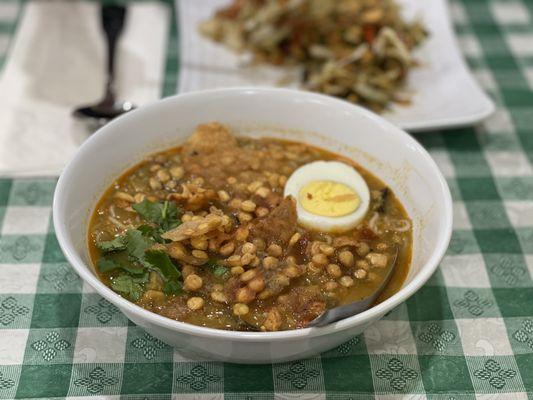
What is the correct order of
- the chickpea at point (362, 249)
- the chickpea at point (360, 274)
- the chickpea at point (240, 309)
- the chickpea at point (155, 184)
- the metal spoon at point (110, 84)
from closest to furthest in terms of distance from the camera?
the chickpea at point (240, 309) → the chickpea at point (360, 274) → the chickpea at point (362, 249) → the chickpea at point (155, 184) → the metal spoon at point (110, 84)

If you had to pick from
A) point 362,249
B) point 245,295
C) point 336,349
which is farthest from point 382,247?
point 245,295

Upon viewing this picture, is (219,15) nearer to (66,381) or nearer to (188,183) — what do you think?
(188,183)

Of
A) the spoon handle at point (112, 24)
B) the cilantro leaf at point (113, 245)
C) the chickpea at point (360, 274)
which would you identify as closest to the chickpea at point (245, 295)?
the chickpea at point (360, 274)

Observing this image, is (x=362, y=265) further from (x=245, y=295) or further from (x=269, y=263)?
(x=245, y=295)

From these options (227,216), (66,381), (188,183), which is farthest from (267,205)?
(66,381)

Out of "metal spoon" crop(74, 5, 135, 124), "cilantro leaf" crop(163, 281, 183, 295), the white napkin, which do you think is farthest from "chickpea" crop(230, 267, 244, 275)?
"metal spoon" crop(74, 5, 135, 124)

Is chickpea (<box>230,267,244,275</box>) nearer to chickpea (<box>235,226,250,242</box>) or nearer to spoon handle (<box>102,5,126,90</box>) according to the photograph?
chickpea (<box>235,226,250,242</box>)

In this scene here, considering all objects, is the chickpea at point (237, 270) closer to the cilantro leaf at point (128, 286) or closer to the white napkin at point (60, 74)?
the cilantro leaf at point (128, 286)
